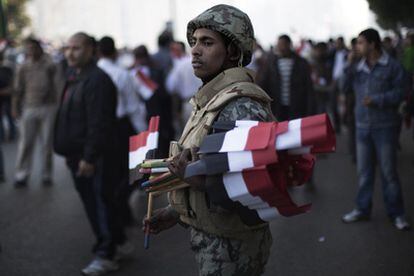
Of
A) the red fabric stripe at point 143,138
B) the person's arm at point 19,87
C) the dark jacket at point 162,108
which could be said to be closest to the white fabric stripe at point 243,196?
the red fabric stripe at point 143,138

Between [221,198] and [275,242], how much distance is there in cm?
337

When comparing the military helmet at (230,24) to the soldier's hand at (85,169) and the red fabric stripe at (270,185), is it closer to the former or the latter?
the red fabric stripe at (270,185)

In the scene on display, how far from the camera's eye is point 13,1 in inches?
1980

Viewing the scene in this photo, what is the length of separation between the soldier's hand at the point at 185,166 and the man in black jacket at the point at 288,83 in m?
5.05

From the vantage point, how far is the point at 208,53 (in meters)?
2.49

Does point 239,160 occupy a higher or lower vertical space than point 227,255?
higher

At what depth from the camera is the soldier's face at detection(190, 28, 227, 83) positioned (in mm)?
2482

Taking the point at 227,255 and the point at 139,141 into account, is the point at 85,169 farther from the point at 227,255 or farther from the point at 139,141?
the point at 227,255

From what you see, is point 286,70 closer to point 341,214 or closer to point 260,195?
point 341,214

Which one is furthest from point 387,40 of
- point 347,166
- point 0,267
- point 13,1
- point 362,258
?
point 13,1

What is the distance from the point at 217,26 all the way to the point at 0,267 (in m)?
3.43

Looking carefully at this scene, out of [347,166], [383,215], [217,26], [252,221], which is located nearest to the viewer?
[252,221]

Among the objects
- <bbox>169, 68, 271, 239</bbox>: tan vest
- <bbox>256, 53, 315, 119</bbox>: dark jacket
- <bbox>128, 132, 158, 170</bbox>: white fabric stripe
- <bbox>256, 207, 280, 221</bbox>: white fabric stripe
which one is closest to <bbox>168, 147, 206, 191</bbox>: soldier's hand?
<bbox>169, 68, 271, 239</bbox>: tan vest

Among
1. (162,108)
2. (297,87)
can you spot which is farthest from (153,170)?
(162,108)
